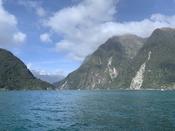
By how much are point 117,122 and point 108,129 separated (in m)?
8.93

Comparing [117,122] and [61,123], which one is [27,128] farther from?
[117,122]

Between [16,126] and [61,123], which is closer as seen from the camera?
[16,126]

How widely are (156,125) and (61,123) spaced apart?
17.4 meters

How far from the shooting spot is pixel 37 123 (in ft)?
201

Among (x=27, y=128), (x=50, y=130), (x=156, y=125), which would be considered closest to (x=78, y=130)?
(x=50, y=130)

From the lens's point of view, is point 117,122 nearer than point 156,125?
No

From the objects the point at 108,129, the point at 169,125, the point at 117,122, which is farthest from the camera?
the point at 117,122

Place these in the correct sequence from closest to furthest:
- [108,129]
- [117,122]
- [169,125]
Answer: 1. [108,129]
2. [169,125]
3. [117,122]

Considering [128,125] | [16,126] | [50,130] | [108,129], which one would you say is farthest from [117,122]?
[16,126]

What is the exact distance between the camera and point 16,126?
5597 cm

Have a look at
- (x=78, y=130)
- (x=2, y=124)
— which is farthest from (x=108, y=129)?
(x=2, y=124)

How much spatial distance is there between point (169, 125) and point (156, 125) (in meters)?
2.10

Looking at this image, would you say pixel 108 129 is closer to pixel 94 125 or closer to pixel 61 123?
pixel 94 125

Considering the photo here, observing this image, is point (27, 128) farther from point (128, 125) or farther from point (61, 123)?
point (128, 125)
